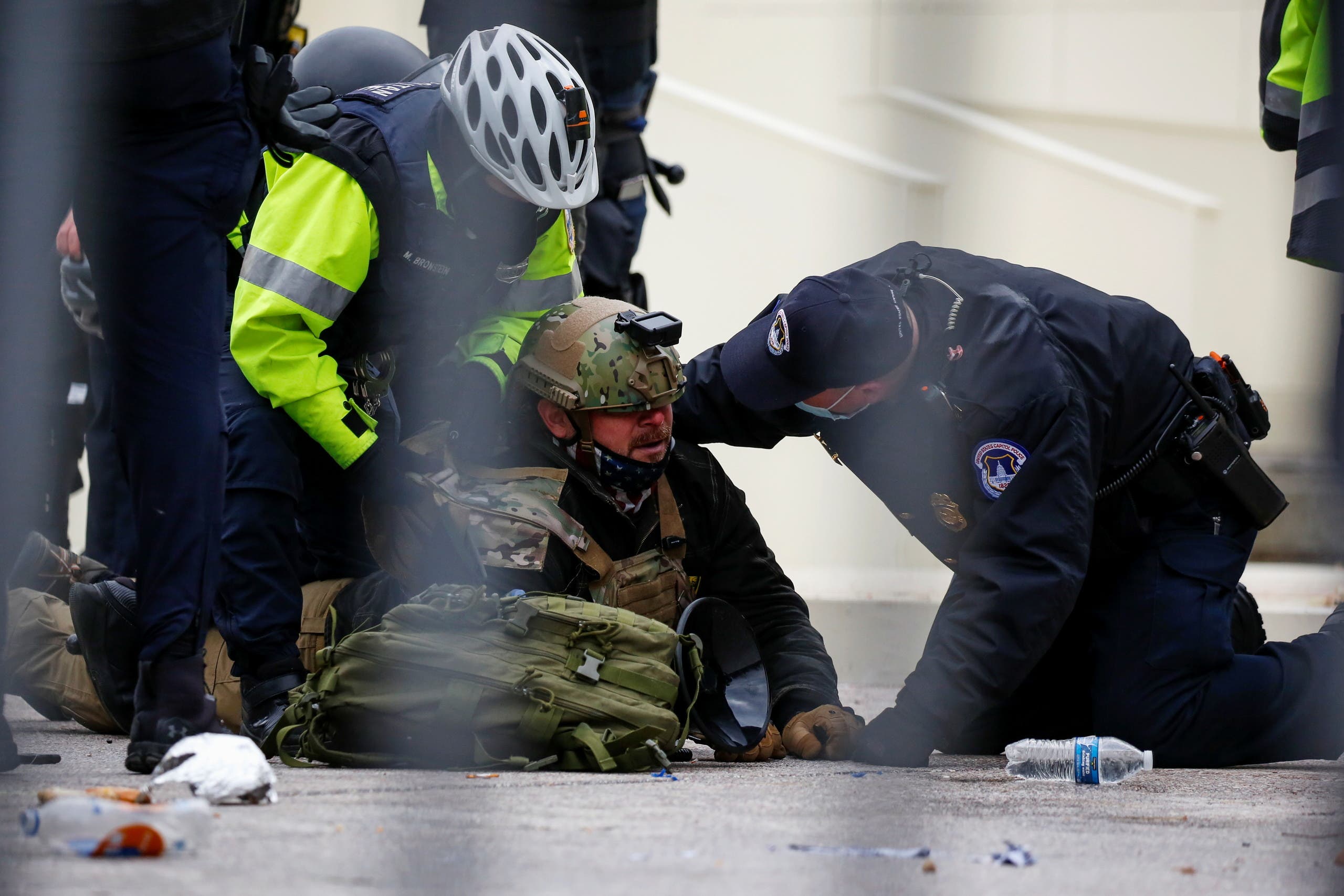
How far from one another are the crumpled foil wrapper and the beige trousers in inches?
35.1

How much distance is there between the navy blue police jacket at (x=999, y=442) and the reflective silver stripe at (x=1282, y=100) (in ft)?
1.32

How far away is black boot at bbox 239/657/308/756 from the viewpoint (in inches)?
106

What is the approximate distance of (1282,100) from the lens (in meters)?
2.77

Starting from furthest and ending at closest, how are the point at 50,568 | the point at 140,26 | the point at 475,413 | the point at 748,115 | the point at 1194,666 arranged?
1. the point at 748,115
2. the point at 50,568
3. the point at 475,413
4. the point at 1194,666
5. the point at 140,26

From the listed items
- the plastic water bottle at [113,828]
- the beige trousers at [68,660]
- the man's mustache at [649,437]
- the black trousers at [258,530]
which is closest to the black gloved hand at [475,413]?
the black trousers at [258,530]

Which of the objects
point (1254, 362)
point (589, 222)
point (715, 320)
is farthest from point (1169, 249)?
point (589, 222)

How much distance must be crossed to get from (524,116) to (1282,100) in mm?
1292

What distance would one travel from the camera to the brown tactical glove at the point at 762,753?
271 centimetres

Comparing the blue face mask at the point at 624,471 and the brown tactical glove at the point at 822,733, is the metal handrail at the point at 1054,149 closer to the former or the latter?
the blue face mask at the point at 624,471

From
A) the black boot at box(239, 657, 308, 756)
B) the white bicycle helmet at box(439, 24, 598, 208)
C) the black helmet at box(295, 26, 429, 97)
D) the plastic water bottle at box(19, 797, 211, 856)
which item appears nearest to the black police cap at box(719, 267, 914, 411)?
the white bicycle helmet at box(439, 24, 598, 208)

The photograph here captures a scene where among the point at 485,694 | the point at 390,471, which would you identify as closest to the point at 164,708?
the point at 485,694

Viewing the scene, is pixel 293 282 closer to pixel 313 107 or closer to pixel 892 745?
pixel 313 107

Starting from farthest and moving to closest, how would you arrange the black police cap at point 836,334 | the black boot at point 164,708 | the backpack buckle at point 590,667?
the black police cap at point 836,334
the backpack buckle at point 590,667
the black boot at point 164,708

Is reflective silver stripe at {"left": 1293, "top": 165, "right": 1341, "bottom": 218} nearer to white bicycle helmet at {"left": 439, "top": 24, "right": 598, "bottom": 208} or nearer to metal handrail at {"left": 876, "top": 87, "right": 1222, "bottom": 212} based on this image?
metal handrail at {"left": 876, "top": 87, "right": 1222, "bottom": 212}
